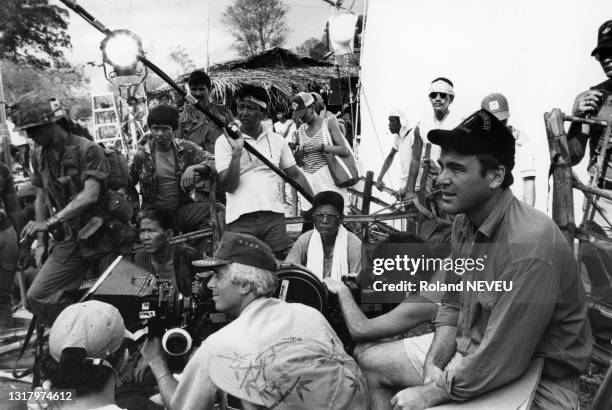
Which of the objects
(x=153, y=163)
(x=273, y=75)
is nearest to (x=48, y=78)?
(x=153, y=163)

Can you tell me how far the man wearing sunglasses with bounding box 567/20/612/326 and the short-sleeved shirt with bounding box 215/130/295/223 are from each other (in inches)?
77.6

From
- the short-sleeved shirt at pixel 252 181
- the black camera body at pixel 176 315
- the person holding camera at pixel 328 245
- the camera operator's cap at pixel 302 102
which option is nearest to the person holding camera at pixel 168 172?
the short-sleeved shirt at pixel 252 181

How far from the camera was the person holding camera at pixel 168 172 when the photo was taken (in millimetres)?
4586

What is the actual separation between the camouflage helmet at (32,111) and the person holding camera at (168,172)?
3.11 ft

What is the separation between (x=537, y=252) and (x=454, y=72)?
16.0 ft

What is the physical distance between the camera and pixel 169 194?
4.64 m

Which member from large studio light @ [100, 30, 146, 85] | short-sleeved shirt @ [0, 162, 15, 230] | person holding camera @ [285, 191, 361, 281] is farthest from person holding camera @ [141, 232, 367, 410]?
short-sleeved shirt @ [0, 162, 15, 230]

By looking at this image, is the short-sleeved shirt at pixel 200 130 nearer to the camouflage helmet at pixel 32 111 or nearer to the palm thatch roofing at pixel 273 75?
the palm thatch roofing at pixel 273 75

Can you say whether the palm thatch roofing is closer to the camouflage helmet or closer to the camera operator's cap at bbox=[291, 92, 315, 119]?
the camera operator's cap at bbox=[291, 92, 315, 119]

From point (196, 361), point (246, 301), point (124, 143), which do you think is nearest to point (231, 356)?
point (196, 361)

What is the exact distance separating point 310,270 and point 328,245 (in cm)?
112

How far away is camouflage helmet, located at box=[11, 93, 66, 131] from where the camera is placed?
3.62 m

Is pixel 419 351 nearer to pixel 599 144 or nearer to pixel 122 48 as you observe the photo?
pixel 599 144

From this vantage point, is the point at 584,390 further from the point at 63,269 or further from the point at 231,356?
the point at 63,269
